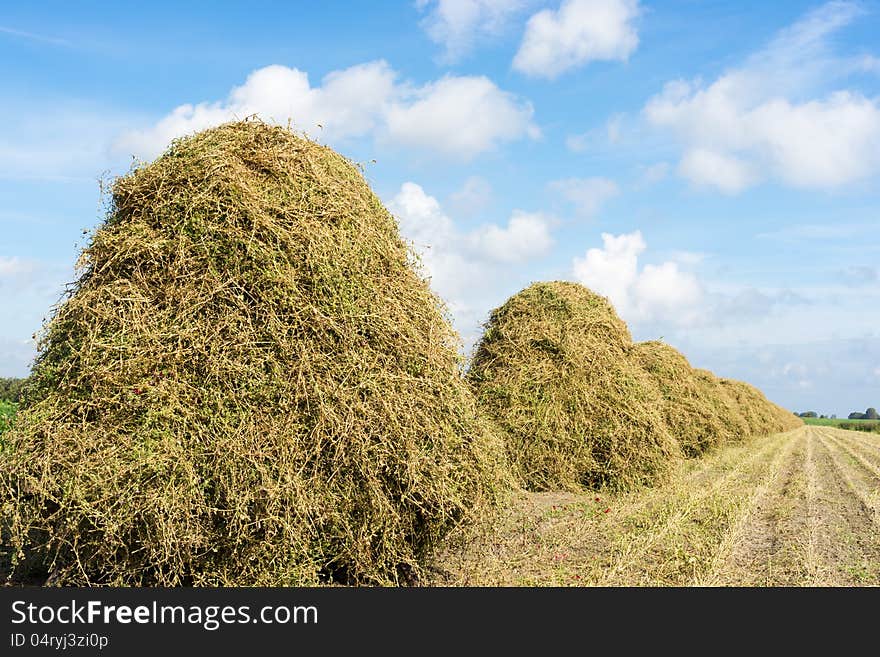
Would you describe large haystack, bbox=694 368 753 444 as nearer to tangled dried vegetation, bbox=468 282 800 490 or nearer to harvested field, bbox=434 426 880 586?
harvested field, bbox=434 426 880 586

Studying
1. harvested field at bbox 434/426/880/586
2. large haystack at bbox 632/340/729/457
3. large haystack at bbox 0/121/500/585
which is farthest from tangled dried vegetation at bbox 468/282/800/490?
large haystack at bbox 632/340/729/457

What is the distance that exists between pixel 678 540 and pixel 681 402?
38.1 feet

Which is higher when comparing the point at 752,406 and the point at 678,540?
the point at 752,406

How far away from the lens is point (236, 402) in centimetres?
582

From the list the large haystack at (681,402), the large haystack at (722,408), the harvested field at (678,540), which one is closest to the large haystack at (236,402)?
the harvested field at (678,540)

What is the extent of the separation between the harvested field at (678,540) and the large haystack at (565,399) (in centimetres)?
49

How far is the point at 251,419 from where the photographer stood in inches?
229

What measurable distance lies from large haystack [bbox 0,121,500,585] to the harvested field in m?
1.26

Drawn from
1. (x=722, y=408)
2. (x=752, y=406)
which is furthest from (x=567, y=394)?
(x=752, y=406)

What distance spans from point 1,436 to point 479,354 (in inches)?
324

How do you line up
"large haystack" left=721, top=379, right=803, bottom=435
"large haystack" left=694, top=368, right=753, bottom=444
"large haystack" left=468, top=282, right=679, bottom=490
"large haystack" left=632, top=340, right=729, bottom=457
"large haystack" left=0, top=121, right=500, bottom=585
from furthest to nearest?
1. "large haystack" left=721, top=379, right=803, bottom=435
2. "large haystack" left=694, top=368, right=753, bottom=444
3. "large haystack" left=632, top=340, right=729, bottom=457
4. "large haystack" left=468, top=282, right=679, bottom=490
5. "large haystack" left=0, top=121, right=500, bottom=585

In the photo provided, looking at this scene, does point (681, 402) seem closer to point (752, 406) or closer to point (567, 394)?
point (567, 394)

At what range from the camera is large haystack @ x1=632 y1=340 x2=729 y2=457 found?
19.1 m

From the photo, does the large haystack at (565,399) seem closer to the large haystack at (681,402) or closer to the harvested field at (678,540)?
the harvested field at (678,540)
